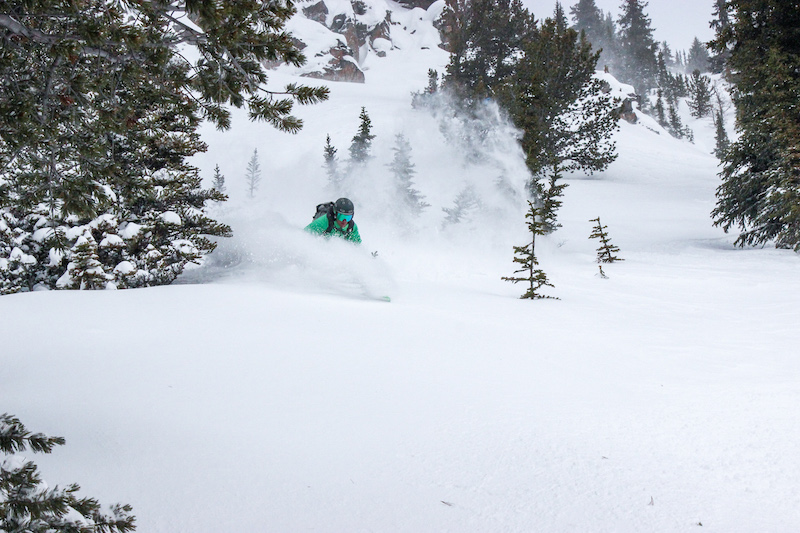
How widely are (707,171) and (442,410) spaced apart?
4336cm

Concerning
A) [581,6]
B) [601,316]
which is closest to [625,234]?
[601,316]

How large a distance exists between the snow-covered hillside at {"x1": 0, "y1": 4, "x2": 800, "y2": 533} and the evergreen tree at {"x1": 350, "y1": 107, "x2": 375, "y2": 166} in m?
20.1

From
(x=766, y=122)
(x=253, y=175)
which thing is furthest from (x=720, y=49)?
(x=253, y=175)

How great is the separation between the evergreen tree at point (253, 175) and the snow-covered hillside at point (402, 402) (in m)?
21.9

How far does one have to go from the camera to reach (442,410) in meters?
3.08

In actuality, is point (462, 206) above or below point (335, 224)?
above

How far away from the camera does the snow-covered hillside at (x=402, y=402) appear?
2.07m

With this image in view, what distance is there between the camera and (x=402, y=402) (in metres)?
3.18

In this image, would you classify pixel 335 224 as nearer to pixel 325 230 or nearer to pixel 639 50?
pixel 325 230

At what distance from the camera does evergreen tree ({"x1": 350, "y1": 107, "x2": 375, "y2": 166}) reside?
90.8 ft

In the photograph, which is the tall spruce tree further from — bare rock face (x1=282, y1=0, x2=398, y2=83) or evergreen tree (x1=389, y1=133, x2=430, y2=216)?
bare rock face (x1=282, y1=0, x2=398, y2=83)

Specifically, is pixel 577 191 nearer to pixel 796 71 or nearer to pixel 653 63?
pixel 796 71

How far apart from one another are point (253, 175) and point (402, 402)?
30.9 metres

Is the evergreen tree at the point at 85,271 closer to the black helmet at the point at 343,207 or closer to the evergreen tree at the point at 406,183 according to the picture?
the black helmet at the point at 343,207
